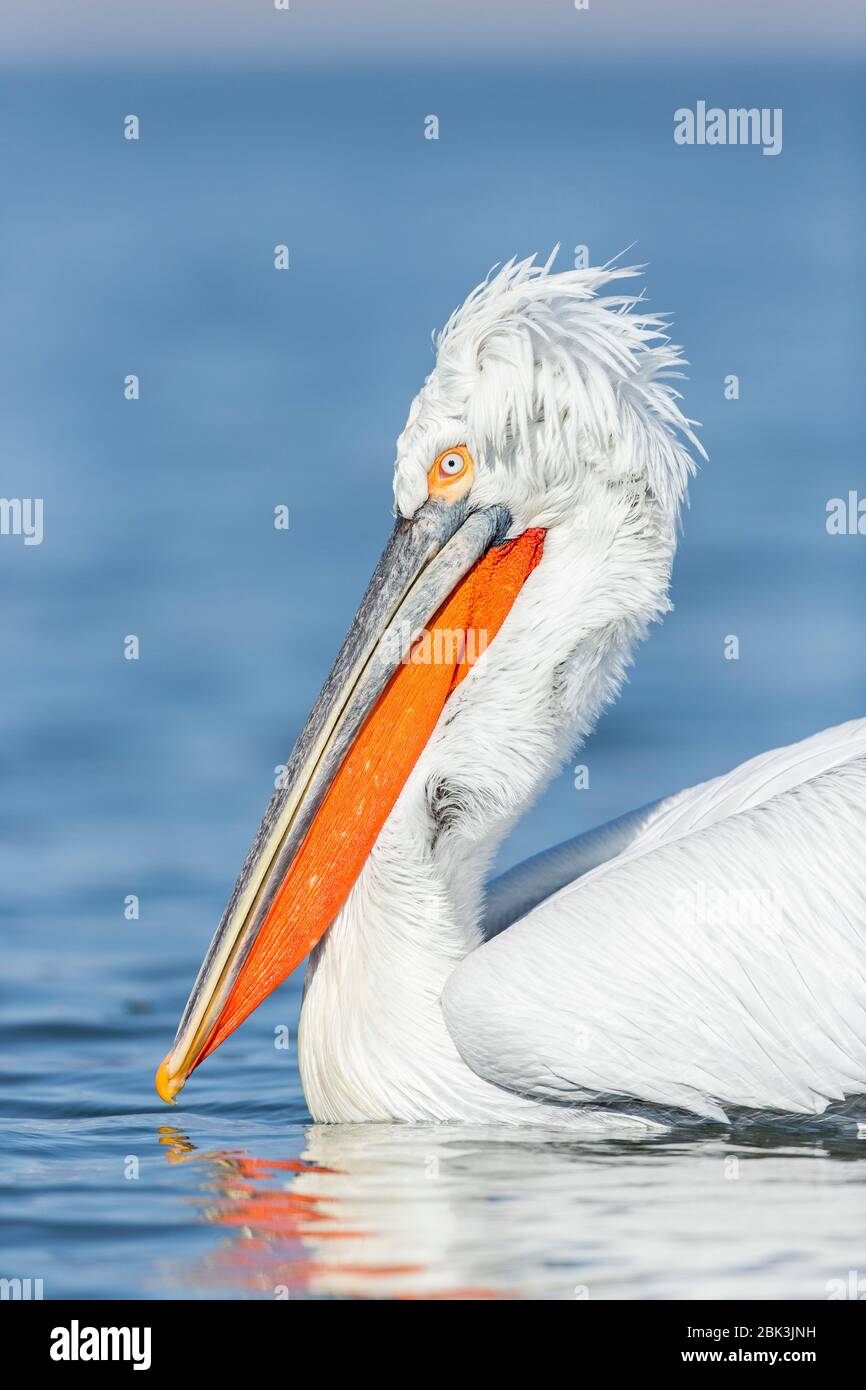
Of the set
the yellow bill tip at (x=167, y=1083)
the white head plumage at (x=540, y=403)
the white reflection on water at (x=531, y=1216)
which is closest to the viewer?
the white reflection on water at (x=531, y=1216)

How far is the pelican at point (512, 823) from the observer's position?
19.1 ft

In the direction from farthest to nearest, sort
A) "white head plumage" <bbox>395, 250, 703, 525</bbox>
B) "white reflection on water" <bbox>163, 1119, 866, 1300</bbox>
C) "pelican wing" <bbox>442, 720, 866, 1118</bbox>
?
"white head plumage" <bbox>395, 250, 703, 525</bbox> < "pelican wing" <bbox>442, 720, 866, 1118</bbox> < "white reflection on water" <bbox>163, 1119, 866, 1300</bbox>

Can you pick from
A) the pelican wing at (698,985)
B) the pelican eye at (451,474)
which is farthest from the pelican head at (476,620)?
the pelican wing at (698,985)

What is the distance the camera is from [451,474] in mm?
6324

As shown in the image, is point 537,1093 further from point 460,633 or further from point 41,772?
point 41,772

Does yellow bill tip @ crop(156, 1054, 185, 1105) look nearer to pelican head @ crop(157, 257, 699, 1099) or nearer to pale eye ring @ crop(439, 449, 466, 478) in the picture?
pelican head @ crop(157, 257, 699, 1099)

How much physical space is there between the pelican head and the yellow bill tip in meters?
0.10

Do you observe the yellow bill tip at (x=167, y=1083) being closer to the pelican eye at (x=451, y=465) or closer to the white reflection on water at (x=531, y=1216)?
the white reflection on water at (x=531, y=1216)

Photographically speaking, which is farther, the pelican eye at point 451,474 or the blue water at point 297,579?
the pelican eye at point 451,474

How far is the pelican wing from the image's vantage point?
5.78 m

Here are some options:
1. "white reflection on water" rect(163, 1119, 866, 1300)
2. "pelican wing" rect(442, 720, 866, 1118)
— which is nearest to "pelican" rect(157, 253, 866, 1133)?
"pelican wing" rect(442, 720, 866, 1118)

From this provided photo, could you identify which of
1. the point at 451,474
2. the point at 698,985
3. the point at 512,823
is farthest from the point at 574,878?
the point at 451,474

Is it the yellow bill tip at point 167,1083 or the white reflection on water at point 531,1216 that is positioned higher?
the yellow bill tip at point 167,1083
